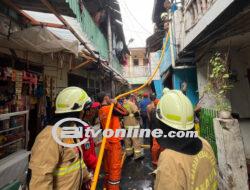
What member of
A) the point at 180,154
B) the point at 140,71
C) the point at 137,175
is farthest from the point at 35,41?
the point at 140,71

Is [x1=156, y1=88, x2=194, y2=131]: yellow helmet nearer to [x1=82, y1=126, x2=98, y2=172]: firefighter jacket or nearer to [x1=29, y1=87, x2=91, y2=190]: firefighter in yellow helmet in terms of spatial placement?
[x1=29, y1=87, x2=91, y2=190]: firefighter in yellow helmet

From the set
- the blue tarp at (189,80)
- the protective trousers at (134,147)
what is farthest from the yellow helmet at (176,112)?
the blue tarp at (189,80)

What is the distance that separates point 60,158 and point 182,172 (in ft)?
3.94

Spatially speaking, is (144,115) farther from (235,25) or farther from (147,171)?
(235,25)

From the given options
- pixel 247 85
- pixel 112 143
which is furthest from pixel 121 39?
pixel 112 143

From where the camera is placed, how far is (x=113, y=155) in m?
4.46

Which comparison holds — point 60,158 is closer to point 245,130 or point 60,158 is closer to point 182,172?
point 182,172

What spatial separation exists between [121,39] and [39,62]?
1118cm

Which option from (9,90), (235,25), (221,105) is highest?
(235,25)

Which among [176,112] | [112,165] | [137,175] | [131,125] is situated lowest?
[137,175]

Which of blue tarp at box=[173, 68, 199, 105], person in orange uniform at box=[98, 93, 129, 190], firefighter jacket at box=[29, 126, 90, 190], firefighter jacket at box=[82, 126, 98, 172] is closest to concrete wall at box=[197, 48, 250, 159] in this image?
blue tarp at box=[173, 68, 199, 105]

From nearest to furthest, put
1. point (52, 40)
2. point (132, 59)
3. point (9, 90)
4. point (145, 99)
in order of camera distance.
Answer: point (52, 40)
point (9, 90)
point (145, 99)
point (132, 59)

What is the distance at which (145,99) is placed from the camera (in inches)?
388

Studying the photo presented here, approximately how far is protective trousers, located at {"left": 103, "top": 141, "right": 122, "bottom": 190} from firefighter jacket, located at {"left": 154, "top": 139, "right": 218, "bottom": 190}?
313 cm
